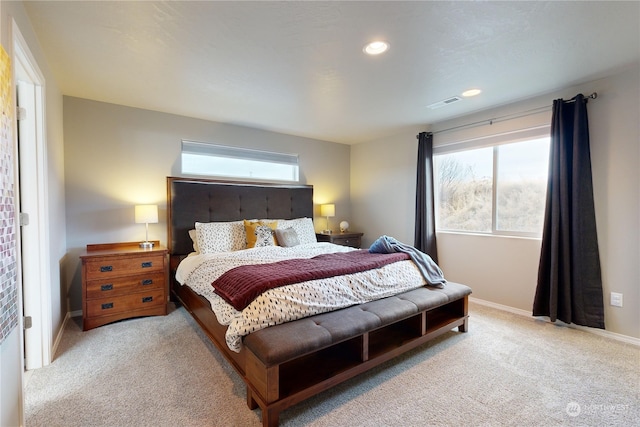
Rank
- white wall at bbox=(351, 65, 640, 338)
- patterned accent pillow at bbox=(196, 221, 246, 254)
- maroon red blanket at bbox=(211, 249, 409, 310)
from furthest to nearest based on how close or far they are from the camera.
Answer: patterned accent pillow at bbox=(196, 221, 246, 254)
white wall at bbox=(351, 65, 640, 338)
maroon red blanket at bbox=(211, 249, 409, 310)

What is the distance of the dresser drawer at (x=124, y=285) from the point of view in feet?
9.12

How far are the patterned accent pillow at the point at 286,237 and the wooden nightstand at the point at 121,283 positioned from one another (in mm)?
1292

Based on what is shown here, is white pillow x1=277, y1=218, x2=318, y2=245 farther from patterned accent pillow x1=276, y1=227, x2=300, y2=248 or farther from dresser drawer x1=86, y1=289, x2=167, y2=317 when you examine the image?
dresser drawer x1=86, y1=289, x2=167, y2=317

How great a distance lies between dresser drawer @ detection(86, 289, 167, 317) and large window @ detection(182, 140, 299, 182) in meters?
1.56

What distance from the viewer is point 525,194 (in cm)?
321

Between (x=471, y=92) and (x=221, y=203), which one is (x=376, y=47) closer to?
(x=471, y=92)

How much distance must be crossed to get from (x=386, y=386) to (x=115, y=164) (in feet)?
11.7

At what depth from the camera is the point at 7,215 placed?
4.49ft

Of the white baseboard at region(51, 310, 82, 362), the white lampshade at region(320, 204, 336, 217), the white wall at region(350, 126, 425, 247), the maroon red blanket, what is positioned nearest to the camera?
the maroon red blanket

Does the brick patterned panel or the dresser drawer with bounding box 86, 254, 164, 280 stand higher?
the brick patterned panel

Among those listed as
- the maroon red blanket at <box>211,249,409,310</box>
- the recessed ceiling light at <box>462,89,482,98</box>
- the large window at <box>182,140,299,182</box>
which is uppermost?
the recessed ceiling light at <box>462,89,482,98</box>

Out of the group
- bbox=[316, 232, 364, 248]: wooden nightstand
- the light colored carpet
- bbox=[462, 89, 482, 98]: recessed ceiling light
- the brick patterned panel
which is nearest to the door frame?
the light colored carpet

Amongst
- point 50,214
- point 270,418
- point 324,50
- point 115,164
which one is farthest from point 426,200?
point 50,214

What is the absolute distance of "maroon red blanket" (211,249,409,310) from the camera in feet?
6.23
